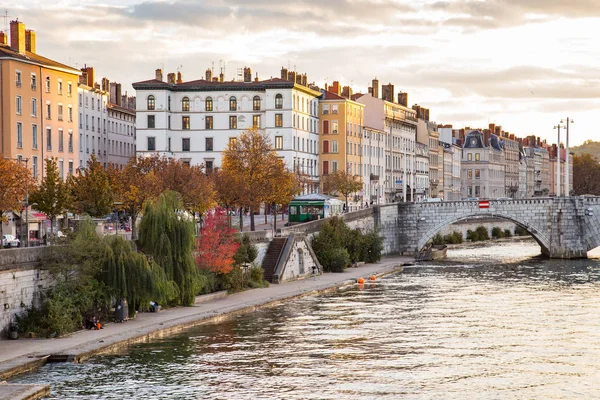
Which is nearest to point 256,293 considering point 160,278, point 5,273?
point 160,278

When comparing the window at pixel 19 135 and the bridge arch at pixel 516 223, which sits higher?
the window at pixel 19 135

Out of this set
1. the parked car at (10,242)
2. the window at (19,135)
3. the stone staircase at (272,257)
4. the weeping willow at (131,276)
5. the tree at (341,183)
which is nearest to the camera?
the weeping willow at (131,276)

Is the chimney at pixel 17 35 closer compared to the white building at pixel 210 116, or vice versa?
the chimney at pixel 17 35

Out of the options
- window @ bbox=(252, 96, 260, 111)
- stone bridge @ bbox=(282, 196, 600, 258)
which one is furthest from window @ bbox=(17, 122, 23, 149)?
window @ bbox=(252, 96, 260, 111)

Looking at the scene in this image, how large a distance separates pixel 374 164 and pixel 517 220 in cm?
4751

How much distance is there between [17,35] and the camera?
86.4 meters

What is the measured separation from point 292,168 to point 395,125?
37481 millimetres

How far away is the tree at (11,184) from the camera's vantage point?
5667 cm

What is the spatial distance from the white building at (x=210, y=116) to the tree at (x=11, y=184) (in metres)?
63.1

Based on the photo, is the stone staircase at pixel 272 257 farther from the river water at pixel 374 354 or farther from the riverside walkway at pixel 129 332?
the river water at pixel 374 354

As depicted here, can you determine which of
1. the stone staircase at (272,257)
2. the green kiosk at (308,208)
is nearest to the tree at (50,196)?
the stone staircase at (272,257)

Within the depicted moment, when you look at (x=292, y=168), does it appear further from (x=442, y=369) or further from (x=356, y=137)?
(x=442, y=369)

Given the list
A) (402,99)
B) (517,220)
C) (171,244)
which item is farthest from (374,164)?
(171,244)

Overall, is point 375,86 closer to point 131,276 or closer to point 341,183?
point 341,183
